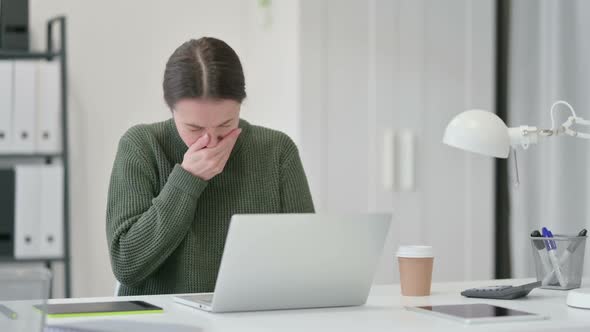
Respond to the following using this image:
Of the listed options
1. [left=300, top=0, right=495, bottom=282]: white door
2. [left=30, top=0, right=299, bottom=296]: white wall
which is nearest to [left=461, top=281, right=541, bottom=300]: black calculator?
[left=300, top=0, right=495, bottom=282]: white door

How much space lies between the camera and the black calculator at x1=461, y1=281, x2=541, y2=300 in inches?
67.2

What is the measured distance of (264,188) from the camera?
2.12m

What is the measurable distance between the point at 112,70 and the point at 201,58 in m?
1.59

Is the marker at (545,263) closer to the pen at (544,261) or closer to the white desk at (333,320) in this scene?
the pen at (544,261)

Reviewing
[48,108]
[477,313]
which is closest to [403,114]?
[48,108]

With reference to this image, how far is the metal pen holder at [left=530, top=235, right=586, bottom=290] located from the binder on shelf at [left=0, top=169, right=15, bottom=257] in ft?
6.49

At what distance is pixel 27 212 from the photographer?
3.11 metres

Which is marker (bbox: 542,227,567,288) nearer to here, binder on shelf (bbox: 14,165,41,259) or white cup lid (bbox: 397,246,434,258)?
white cup lid (bbox: 397,246,434,258)

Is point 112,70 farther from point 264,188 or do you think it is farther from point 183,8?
point 264,188

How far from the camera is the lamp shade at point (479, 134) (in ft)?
5.67

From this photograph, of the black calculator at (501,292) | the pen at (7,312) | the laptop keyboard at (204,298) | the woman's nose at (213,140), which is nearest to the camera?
the pen at (7,312)

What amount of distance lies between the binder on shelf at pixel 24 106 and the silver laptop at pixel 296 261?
5.68ft

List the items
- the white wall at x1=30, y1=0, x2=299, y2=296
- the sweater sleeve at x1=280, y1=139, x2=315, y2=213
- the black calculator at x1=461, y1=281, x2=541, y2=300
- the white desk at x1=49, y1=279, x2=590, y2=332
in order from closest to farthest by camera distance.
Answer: the white desk at x1=49, y1=279, x2=590, y2=332 < the black calculator at x1=461, y1=281, x2=541, y2=300 < the sweater sleeve at x1=280, y1=139, x2=315, y2=213 < the white wall at x1=30, y1=0, x2=299, y2=296

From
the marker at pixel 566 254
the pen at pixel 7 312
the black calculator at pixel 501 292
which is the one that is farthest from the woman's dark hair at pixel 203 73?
the pen at pixel 7 312
